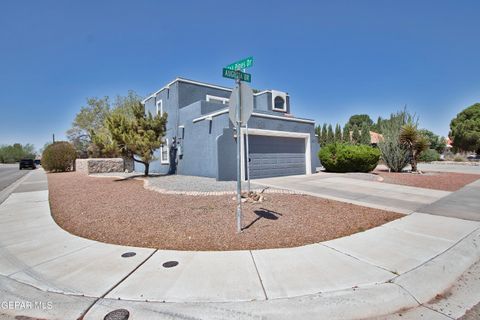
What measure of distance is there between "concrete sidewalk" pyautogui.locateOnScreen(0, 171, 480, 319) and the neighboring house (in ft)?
26.8

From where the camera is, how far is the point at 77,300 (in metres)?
2.78

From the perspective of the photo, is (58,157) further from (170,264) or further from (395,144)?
(395,144)

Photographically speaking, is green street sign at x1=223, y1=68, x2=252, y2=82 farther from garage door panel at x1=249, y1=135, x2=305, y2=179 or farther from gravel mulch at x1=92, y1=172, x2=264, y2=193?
garage door panel at x1=249, y1=135, x2=305, y2=179

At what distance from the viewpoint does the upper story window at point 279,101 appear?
21.5 metres

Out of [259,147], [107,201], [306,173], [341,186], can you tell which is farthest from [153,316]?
[306,173]

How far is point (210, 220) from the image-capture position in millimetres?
5574

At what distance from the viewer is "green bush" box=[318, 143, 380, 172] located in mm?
15062

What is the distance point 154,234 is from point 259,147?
9.25m

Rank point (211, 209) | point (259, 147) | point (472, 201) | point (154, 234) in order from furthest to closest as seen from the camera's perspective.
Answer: point (259, 147) → point (472, 201) → point (211, 209) → point (154, 234)

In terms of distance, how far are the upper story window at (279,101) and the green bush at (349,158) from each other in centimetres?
732

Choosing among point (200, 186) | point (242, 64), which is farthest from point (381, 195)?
point (242, 64)

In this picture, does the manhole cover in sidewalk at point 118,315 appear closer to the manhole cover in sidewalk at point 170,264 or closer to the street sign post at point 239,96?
the manhole cover in sidewalk at point 170,264

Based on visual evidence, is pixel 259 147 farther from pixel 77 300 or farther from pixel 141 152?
pixel 77 300

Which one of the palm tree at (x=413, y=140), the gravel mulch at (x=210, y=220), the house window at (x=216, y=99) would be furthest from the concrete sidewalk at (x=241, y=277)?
the house window at (x=216, y=99)
